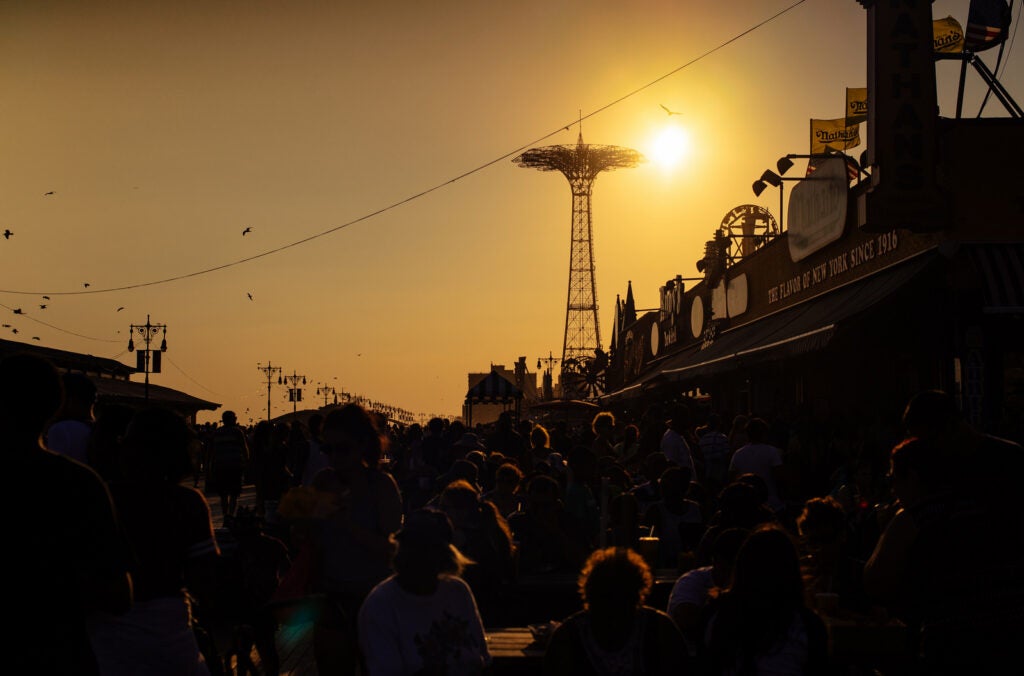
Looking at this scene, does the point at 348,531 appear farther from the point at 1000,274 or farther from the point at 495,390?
the point at 495,390

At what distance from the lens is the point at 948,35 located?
1204 inches

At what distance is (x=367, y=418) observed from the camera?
6.24 m

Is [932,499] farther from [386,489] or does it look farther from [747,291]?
[747,291]

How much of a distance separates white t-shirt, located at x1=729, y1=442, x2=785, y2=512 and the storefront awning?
5.06 meters

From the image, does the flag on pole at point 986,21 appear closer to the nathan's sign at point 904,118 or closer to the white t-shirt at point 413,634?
the nathan's sign at point 904,118

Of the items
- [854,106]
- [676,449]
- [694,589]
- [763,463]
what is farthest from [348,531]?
[854,106]

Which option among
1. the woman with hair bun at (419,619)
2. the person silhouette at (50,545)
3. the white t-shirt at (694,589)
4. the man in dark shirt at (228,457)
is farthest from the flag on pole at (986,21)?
the person silhouette at (50,545)

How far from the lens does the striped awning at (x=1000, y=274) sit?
14.9 meters

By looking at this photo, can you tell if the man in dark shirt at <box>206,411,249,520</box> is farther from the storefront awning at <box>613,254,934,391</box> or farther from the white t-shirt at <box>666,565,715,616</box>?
the white t-shirt at <box>666,565,715,616</box>

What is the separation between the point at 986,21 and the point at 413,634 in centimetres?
1942

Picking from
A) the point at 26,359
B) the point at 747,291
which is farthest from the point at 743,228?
the point at 26,359

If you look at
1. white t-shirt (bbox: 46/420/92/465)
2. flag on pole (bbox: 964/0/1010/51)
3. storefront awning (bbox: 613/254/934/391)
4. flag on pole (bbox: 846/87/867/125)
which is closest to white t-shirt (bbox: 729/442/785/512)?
storefront awning (bbox: 613/254/934/391)

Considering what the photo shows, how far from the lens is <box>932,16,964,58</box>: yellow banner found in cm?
2963

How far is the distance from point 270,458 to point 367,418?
37.8ft
